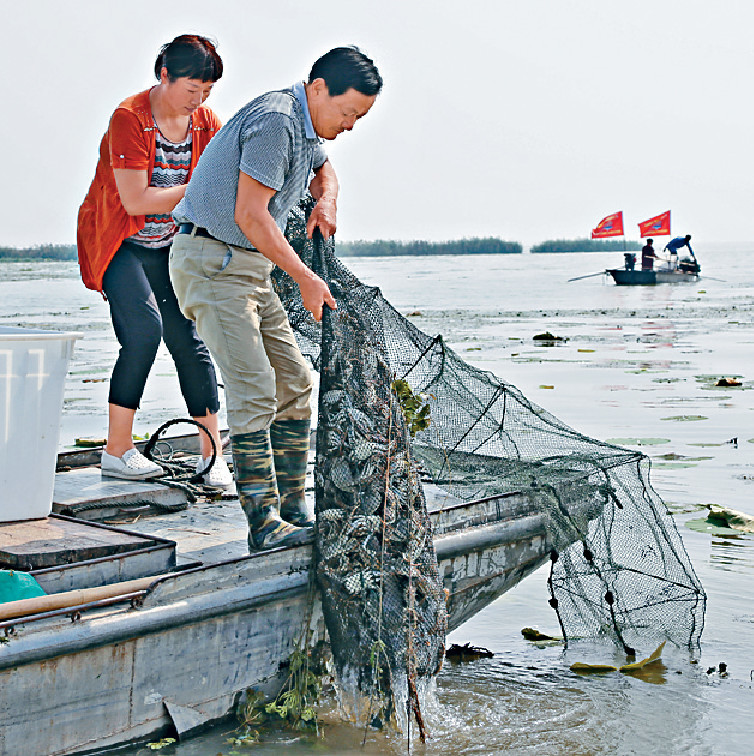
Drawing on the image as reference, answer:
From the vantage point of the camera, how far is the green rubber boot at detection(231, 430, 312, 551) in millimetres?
4102

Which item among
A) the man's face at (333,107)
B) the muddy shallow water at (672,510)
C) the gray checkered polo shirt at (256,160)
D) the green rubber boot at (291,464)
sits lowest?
the muddy shallow water at (672,510)

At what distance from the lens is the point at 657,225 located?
4488cm

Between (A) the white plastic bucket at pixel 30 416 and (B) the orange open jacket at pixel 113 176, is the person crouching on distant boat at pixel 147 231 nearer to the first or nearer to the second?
(B) the orange open jacket at pixel 113 176

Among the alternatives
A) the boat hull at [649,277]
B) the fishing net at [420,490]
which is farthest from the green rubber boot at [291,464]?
the boat hull at [649,277]

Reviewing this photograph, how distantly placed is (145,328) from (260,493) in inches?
57.2

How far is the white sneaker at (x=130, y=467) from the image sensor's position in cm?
532

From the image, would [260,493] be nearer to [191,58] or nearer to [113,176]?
[113,176]

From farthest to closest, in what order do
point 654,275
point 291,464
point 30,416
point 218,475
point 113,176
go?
point 654,275
point 218,475
point 113,176
point 291,464
point 30,416

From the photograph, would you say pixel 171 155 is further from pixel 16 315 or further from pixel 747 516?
pixel 16 315

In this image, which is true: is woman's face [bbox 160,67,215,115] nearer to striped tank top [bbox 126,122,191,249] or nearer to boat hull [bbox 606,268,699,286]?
striped tank top [bbox 126,122,191,249]

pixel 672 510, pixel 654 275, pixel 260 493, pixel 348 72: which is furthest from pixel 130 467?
pixel 654 275

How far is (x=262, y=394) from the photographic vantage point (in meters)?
4.08

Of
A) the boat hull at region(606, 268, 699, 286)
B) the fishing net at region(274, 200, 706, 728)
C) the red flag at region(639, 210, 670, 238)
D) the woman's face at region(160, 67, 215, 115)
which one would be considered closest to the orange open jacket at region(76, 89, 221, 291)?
the woman's face at region(160, 67, 215, 115)

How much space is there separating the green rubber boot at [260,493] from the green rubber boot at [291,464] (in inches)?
9.3
